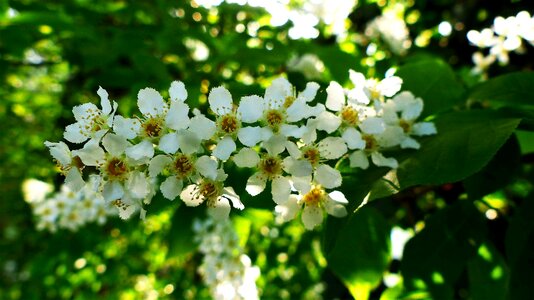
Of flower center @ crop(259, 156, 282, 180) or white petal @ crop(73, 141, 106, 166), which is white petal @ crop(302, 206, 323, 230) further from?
white petal @ crop(73, 141, 106, 166)

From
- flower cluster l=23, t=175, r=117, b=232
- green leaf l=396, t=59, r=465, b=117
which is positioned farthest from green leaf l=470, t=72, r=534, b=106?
flower cluster l=23, t=175, r=117, b=232

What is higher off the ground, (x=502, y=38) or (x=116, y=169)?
(x=116, y=169)

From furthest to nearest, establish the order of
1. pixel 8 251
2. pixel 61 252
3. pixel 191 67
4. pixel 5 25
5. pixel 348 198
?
pixel 8 251
pixel 61 252
pixel 191 67
pixel 5 25
pixel 348 198

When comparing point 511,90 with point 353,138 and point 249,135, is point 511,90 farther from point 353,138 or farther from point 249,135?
point 249,135

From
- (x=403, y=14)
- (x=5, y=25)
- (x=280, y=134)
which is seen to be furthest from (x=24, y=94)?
(x=280, y=134)

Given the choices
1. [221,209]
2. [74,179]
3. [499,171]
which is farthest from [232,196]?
[499,171]

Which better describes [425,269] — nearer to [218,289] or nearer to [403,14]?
[218,289]
